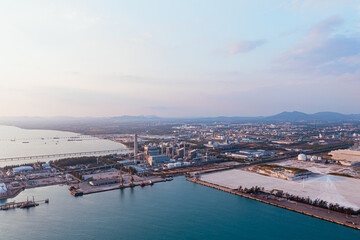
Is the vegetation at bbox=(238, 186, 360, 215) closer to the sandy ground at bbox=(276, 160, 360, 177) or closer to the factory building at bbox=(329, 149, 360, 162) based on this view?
the sandy ground at bbox=(276, 160, 360, 177)

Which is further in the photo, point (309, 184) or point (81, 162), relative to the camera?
point (81, 162)

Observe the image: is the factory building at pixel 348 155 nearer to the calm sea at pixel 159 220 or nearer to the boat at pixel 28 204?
the calm sea at pixel 159 220

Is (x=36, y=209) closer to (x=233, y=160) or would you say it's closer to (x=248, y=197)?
(x=248, y=197)

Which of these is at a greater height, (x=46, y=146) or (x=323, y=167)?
(x=46, y=146)

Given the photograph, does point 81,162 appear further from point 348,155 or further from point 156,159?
point 348,155

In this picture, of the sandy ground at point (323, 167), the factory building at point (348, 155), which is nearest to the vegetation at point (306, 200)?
the sandy ground at point (323, 167)

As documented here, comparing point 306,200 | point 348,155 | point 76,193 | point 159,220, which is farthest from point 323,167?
point 76,193

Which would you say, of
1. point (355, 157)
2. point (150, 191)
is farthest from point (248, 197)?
point (355, 157)
